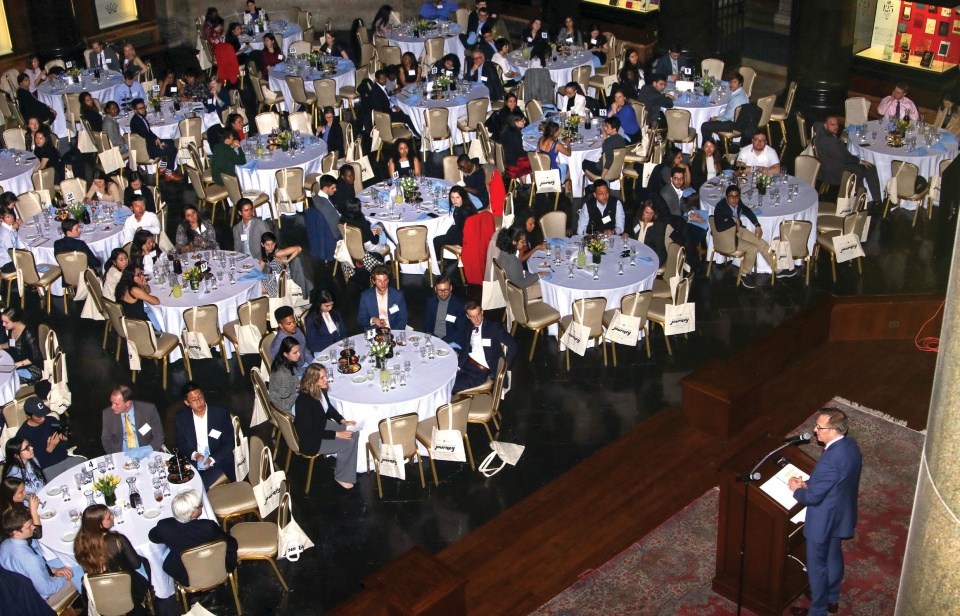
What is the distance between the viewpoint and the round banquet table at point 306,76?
55.0 feet

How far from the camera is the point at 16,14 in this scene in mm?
18828

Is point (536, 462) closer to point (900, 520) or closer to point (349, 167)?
point (900, 520)

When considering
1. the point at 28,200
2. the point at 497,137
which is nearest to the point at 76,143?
the point at 28,200

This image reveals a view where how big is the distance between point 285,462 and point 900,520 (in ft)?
16.0

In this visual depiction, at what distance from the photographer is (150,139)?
46.9ft

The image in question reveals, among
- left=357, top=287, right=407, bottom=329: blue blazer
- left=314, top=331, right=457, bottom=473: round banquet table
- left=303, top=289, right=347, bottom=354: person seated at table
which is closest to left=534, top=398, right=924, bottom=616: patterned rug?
left=314, top=331, right=457, bottom=473: round banquet table

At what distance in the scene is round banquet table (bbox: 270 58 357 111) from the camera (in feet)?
55.0

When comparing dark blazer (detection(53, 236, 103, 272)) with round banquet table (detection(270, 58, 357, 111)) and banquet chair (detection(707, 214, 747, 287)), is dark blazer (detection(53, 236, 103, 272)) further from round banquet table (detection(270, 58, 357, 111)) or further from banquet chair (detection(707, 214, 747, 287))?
banquet chair (detection(707, 214, 747, 287))

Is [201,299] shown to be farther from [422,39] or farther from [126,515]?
[422,39]

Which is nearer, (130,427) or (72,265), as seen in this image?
(130,427)

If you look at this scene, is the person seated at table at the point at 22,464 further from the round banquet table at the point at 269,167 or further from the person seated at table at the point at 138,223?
the round banquet table at the point at 269,167

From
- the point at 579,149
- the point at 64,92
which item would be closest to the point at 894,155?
the point at 579,149

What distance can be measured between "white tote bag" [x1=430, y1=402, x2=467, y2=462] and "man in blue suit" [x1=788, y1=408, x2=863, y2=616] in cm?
302

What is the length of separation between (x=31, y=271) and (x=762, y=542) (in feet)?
26.9
